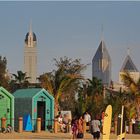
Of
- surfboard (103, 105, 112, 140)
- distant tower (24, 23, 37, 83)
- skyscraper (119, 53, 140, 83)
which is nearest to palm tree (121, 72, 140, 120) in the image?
skyscraper (119, 53, 140, 83)

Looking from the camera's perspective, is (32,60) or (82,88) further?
(32,60)

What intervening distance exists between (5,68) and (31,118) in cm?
3972

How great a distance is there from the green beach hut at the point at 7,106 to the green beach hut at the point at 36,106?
1.06 m

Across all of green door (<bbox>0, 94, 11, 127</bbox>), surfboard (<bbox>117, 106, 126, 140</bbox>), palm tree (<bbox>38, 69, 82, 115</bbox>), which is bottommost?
surfboard (<bbox>117, 106, 126, 140</bbox>)

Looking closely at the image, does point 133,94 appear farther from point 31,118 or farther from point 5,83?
point 5,83

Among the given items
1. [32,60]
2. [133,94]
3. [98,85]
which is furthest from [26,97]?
[32,60]

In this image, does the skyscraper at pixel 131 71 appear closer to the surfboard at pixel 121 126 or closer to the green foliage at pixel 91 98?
the green foliage at pixel 91 98

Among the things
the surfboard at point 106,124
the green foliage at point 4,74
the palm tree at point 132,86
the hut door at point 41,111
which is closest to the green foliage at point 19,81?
the green foliage at point 4,74

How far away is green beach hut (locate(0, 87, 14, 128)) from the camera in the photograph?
3597 cm

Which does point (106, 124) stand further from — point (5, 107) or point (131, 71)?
point (131, 71)

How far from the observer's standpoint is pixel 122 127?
19141 millimetres

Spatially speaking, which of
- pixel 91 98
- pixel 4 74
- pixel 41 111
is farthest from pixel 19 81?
pixel 41 111

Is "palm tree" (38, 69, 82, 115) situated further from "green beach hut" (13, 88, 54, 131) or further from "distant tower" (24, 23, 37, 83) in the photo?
"distant tower" (24, 23, 37, 83)

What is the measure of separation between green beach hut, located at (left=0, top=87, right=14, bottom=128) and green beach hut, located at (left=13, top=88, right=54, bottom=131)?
1064mm
